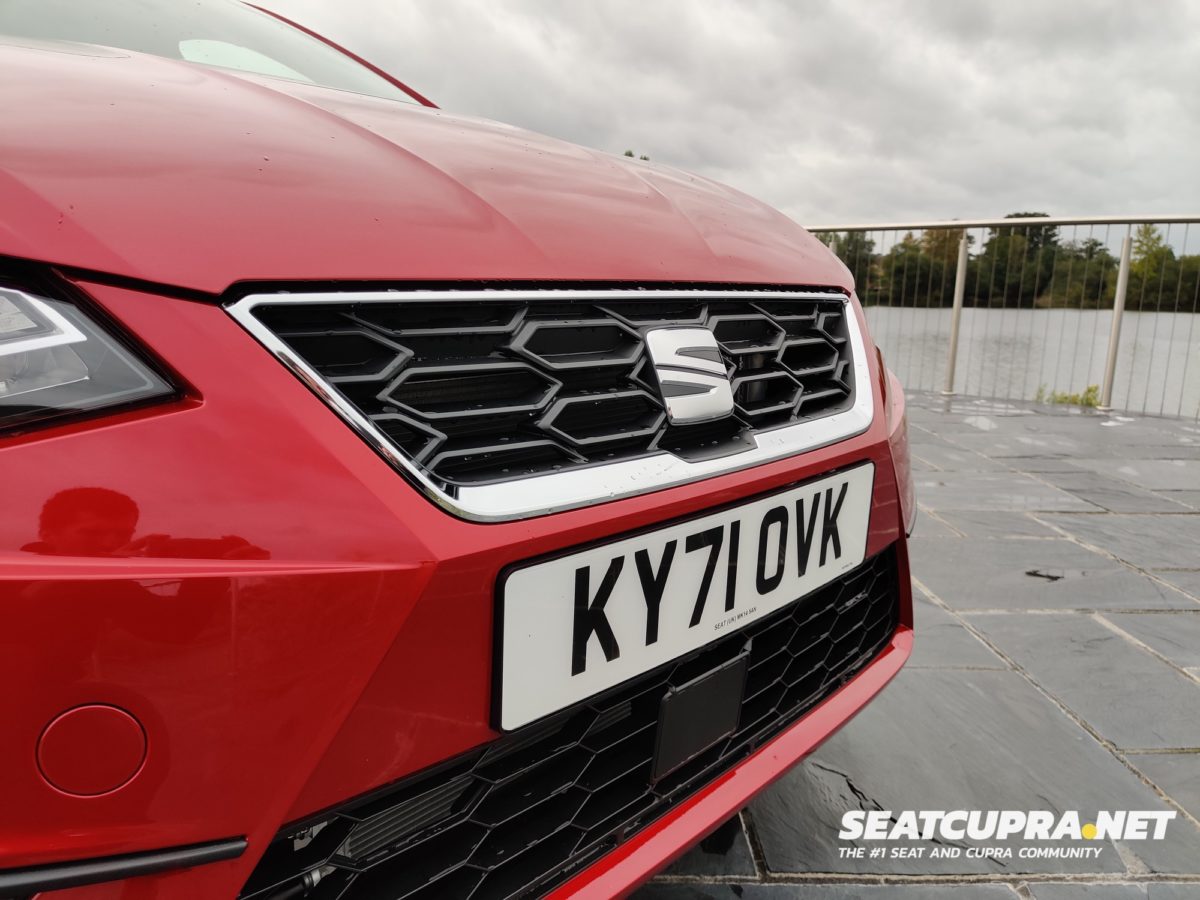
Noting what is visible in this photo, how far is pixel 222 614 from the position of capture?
58cm

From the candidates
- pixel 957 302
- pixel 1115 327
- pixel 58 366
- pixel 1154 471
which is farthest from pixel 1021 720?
pixel 957 302

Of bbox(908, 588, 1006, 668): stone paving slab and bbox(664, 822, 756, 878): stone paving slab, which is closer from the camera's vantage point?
bbox(664, 822, 756, 878): stone paving slab

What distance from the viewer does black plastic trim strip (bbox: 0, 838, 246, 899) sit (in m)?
0.53

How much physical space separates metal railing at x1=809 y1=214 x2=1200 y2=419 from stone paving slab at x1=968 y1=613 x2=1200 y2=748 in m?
4.18

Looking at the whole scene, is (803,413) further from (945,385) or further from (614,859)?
(945,385)

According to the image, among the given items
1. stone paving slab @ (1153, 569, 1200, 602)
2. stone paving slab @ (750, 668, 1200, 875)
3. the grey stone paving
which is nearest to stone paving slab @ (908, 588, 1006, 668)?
the grey stone paving

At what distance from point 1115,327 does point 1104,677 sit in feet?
16.2

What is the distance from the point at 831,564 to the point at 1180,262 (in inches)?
244

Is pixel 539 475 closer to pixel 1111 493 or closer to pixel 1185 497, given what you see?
pixel 1111 493

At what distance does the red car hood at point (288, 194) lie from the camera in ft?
2.04

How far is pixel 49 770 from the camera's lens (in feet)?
1.73

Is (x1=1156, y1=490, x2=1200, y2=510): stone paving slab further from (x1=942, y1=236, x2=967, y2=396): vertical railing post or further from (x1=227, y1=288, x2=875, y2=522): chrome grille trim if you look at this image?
(x1=227, y1=288, x2=875, y2=522): chrome grille trim

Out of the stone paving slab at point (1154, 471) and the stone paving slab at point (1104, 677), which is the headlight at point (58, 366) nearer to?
the stone paving slab at point (1104, 677)

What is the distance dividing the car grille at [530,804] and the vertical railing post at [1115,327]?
6005 mm
